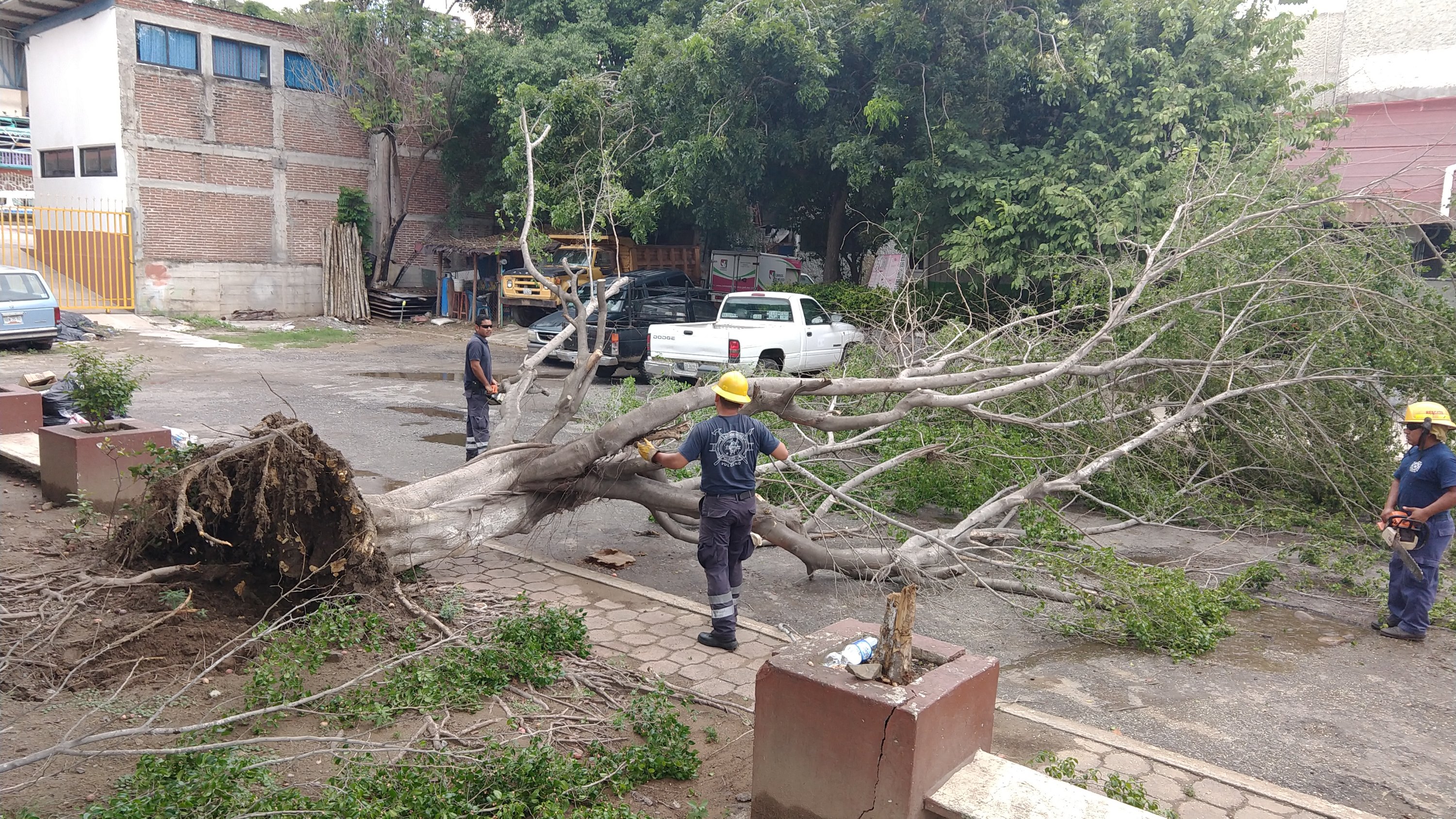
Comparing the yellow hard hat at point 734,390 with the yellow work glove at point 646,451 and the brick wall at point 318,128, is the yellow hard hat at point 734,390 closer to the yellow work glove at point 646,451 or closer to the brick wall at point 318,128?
the yellow work glove at point 646,451

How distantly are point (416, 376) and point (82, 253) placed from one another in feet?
37.0

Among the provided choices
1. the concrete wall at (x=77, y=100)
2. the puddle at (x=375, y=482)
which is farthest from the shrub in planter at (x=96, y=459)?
the concrete wall at (x=77, y=100)

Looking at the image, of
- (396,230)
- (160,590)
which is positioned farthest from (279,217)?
(160,590)

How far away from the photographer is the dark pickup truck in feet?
56.7

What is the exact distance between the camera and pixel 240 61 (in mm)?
24547

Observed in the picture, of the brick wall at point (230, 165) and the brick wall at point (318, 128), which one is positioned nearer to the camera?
the brick wall at point (230, 165)

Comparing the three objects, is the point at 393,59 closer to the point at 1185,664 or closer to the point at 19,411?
the point at 19,411

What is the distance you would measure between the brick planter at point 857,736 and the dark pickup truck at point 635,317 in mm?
13006

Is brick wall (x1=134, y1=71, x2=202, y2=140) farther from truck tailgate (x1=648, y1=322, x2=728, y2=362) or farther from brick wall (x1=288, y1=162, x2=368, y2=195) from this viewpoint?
truck tailgate (x1=648, y1=322, x2=728, y2=362)

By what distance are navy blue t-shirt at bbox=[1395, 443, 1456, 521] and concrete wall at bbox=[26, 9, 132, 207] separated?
81.6 feet

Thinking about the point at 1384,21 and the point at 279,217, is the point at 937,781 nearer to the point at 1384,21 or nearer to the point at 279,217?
the point at 1384,21

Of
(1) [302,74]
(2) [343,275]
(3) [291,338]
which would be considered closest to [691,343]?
(3) [291,338]

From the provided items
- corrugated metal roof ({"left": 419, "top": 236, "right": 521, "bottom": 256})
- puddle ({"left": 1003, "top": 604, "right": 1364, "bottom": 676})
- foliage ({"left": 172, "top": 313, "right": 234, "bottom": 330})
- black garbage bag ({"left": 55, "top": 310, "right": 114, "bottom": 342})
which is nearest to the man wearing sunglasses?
puddle ({"left": 1003, "top": 604, "right": 1364, "bottom": 676})

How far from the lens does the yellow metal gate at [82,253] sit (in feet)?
74.1
